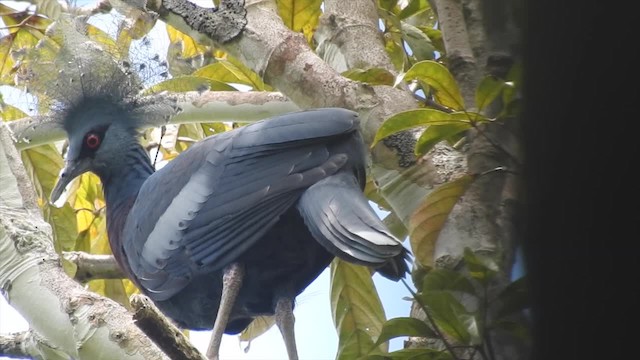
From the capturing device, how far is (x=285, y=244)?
2.98 meters

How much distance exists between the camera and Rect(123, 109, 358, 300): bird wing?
2.84 meters

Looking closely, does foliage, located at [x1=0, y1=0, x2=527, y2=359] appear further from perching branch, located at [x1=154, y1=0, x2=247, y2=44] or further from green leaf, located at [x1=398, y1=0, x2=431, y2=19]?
perching branch, located at [x1=154, y1=0, x2=247, y2=44]

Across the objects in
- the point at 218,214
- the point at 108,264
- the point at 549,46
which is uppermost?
the point at 549,46

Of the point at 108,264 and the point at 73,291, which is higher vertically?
the point at 73,291

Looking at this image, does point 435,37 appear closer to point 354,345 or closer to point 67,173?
point 354,345

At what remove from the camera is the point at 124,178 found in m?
3.50

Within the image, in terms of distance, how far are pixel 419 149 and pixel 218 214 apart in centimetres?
83

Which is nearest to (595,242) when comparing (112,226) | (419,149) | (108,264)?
(419,149)

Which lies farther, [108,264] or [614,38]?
[108,264]

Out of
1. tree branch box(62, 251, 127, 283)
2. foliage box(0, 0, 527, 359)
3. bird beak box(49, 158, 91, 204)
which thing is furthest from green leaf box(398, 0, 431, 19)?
tree branch box(62, 251, 127, 283)

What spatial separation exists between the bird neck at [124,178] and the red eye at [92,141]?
0.10 meters

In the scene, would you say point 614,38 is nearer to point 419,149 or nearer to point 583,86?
point 583,86

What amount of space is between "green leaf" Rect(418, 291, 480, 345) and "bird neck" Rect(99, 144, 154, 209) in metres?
1.67

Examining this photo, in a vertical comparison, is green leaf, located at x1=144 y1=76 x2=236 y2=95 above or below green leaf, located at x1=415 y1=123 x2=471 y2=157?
below
